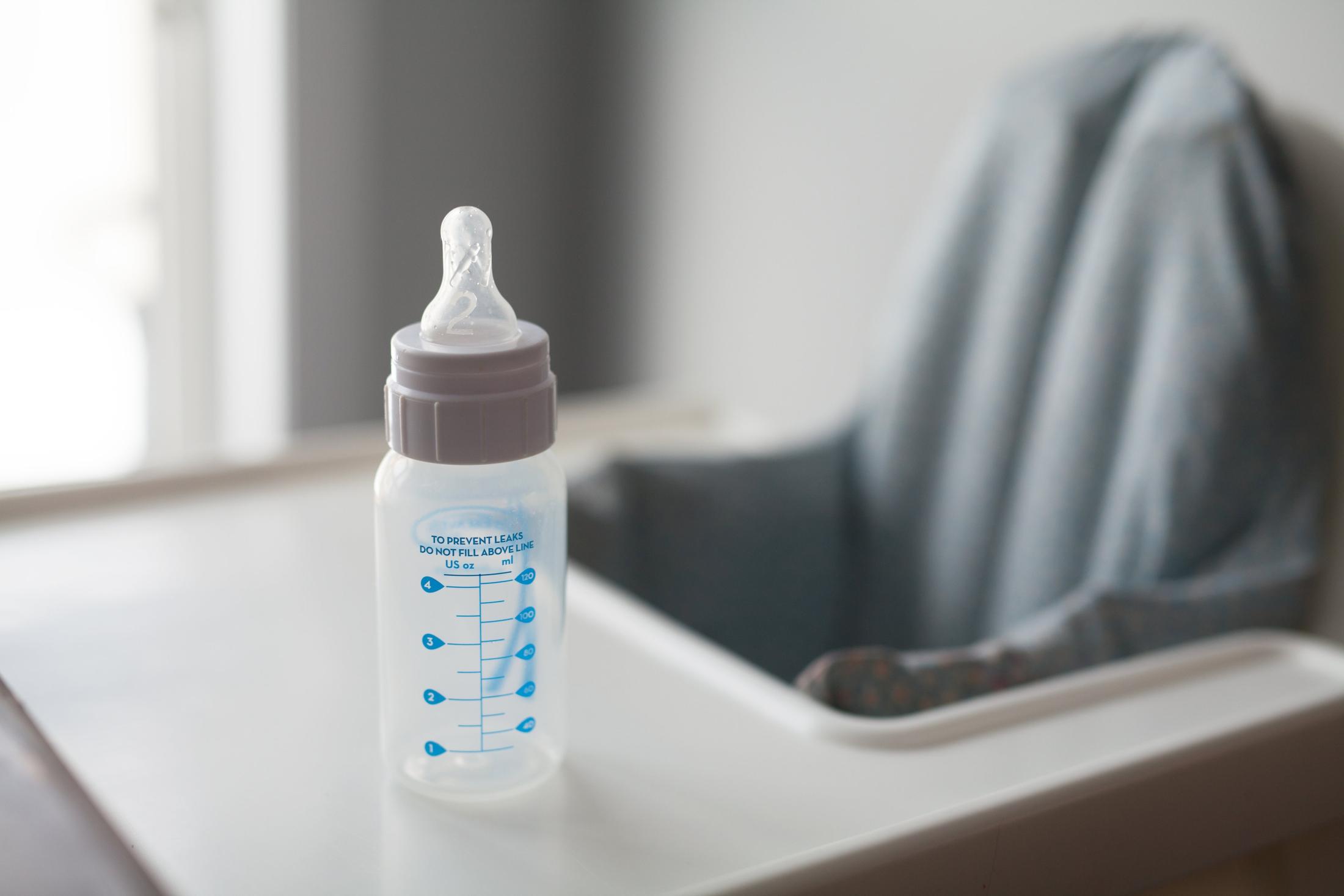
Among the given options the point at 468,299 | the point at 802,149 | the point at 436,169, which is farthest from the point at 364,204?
the point at 468,299

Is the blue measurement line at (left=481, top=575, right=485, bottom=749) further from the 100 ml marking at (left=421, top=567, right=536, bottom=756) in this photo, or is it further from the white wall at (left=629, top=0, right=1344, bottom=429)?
the white wall at (left=629, top=0, right=1344, bottom=429)

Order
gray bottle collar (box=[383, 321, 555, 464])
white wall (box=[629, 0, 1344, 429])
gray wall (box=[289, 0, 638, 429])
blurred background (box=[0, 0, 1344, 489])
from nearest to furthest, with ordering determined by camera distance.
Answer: gray bottle collar (box=[383, 321, 555, 464]), white wall (box=[629, 0, 1344, 429]), blurred background (box=[0, 0, 1344, 489]), gray wall (box=[289, 0, 638, 429])

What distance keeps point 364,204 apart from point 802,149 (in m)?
0.64

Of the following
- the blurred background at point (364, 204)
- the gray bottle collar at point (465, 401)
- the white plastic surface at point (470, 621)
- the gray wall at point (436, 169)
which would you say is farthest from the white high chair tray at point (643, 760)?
the gray wall at point (436, 169)

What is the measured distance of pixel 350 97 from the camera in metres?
1.73

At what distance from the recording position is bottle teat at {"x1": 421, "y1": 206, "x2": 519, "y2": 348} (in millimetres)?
502

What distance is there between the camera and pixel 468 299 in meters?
0.51

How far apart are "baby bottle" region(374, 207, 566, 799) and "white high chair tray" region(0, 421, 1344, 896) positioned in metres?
0.03

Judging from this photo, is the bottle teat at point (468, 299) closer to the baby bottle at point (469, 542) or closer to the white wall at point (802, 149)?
the baby bottle at point (469, 542)

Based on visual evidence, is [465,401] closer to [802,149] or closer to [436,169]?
[802,149]

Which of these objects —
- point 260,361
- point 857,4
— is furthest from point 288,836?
point 260,361

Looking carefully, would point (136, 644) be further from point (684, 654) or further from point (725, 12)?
point (725, 12)

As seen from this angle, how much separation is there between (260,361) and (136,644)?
1163 mm

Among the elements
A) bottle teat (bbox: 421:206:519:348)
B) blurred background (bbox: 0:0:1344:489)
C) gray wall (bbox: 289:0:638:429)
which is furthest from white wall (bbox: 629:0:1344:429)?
bottle teat (bbox: 421:206:519:348)
